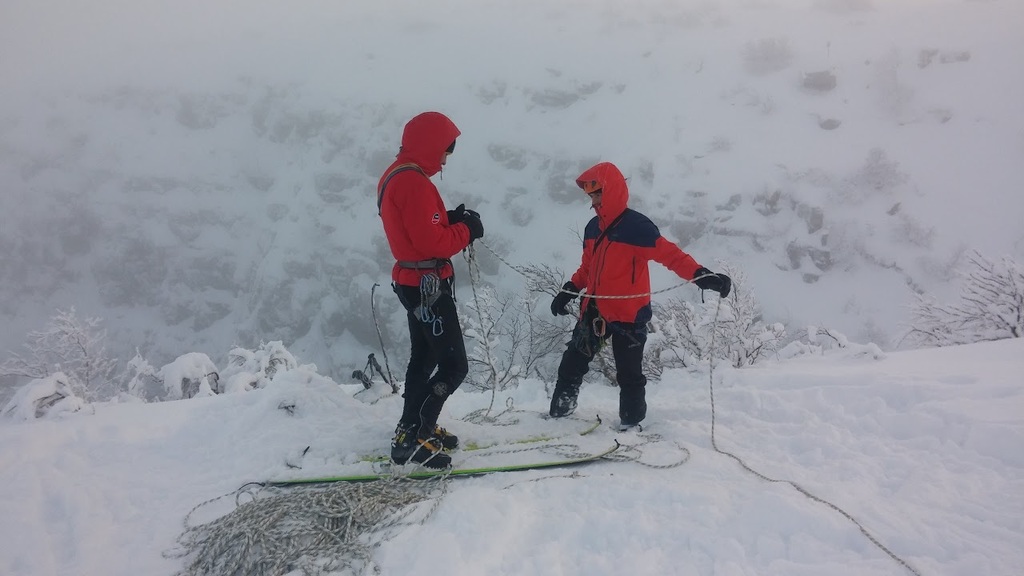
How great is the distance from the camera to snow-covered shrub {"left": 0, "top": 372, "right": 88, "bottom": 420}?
12.7ft

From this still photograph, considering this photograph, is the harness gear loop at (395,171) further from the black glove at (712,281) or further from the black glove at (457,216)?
the black glove at (712,281)

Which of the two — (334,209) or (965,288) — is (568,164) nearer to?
(334,209)

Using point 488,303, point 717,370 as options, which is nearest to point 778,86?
point 488,303

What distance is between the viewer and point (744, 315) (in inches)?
446

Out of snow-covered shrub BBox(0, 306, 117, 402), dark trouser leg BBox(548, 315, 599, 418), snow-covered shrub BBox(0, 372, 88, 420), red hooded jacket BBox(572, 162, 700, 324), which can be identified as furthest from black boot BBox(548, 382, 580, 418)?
snow-covered shrub BBox(0, 306, 117, 402)

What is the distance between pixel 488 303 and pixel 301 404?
448 inches

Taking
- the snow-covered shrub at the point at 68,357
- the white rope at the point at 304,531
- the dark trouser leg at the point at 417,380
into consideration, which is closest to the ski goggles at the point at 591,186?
the dark trouser leg at the point at 417,380

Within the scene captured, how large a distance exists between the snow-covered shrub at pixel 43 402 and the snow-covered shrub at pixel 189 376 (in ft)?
13.1

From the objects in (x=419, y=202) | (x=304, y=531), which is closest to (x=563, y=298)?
(x=419, y=202)

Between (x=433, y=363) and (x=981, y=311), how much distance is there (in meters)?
12.1

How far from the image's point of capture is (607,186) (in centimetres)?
306

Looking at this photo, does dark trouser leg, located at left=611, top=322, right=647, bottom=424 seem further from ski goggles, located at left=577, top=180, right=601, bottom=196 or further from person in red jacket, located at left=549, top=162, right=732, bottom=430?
ski goggles, located at left=577, top=180, right=601, bottom=196

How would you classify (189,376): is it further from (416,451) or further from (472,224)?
(472,224)

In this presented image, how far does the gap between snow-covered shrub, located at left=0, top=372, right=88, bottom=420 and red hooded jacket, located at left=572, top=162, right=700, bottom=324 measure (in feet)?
13.5
